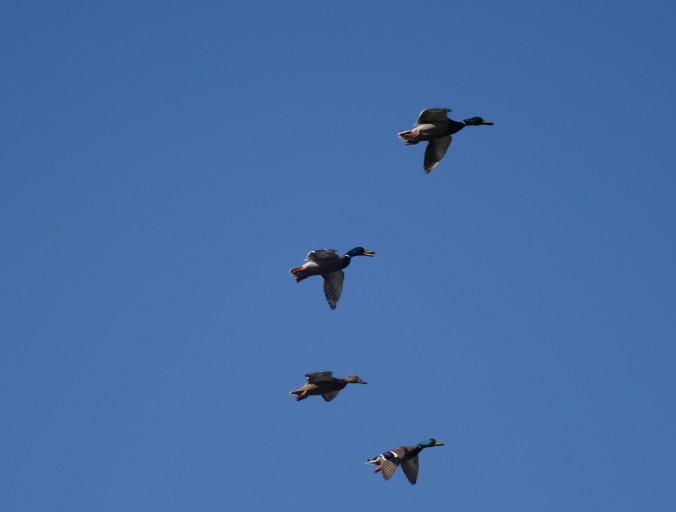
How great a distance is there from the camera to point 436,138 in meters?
52.8

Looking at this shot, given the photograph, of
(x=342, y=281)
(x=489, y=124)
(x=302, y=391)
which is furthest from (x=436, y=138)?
(x=302, y=391)

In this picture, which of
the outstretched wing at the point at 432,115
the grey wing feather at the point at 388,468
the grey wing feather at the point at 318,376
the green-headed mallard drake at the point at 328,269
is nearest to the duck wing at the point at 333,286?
the green-headed mallard drake at the point at 328,269

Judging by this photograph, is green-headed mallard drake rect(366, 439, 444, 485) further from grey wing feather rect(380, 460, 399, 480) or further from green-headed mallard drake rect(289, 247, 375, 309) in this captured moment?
green-headed mallard drake rect(289, 247, 375, 309)

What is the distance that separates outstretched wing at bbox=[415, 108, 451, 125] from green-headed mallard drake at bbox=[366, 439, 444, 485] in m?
10.8

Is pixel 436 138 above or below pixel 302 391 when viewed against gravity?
above

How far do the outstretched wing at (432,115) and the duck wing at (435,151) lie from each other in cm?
80

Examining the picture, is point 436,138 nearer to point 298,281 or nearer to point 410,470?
point 298,281

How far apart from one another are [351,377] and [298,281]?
159 inches

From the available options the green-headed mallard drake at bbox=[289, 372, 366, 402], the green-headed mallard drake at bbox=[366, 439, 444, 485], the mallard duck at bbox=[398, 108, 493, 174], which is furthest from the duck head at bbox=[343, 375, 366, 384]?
the mallard duck at bbox=[398, 108, 493, 174]

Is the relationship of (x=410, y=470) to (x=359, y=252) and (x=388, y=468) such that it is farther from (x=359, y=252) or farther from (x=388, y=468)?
(x=359, y=252)

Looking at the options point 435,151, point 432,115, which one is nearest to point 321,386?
point 435,151

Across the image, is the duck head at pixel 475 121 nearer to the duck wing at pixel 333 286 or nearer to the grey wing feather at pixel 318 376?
the duck wing at pixel 333 286

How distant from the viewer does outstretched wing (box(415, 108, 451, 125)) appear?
51.9 m

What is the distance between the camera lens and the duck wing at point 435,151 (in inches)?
2078
